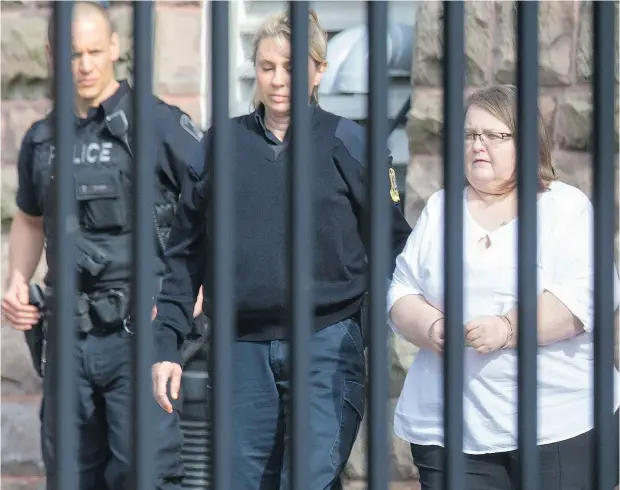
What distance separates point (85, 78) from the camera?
138 inches

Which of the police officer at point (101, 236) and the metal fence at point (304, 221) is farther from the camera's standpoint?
the police officer at point (101, 236)

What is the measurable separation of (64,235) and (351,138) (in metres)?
1.65

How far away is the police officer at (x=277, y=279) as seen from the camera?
293 centimetres

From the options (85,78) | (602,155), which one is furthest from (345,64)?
(602,155)

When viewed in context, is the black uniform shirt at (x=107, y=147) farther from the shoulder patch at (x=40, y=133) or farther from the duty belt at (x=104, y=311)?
the duty belt at (x=104, y=311)

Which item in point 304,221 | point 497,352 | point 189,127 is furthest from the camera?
point 189,127

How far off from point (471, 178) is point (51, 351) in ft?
4.73

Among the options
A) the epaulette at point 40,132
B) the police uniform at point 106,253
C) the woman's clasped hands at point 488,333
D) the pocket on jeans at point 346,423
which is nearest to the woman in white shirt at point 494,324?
the woman's clasped hands at point 488,333

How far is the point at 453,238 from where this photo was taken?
139cm

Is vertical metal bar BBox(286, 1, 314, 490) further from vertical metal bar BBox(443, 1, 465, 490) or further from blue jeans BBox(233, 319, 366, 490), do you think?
blue jeans BBox(233, 319, 366, 490)

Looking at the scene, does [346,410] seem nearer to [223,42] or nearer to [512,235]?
[512,235]

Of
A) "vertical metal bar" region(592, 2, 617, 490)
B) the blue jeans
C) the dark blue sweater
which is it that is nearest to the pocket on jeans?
the blue jeans

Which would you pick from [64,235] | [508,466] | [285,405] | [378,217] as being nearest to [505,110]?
[508,466]

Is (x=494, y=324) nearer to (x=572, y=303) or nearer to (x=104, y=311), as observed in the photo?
Answer: (x=572, y=303)
